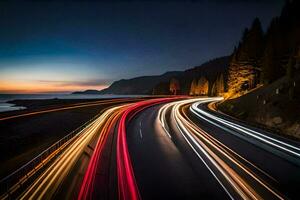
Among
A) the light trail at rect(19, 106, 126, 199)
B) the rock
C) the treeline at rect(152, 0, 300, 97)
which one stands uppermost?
the treeline at rect(152, 0, 300, 97)

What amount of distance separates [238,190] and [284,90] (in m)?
27.0

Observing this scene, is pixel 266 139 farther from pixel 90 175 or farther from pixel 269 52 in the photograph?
pixel 269 52

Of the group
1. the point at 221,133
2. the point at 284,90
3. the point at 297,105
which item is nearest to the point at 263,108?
the point at 284,90

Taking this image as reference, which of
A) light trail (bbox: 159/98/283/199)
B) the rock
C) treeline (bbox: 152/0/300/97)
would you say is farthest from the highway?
treeline (bbox: 152/0/300/97)

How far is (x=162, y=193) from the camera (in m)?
12.3

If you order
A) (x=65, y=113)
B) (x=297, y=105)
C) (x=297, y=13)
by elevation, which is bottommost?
(x=65, y=113)

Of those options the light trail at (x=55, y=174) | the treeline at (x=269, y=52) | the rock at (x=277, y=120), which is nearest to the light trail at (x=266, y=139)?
the rock at (x=277, y=120)

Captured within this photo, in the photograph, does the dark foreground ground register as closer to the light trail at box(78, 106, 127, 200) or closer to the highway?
the highway

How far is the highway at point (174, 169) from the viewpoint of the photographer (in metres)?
12.0

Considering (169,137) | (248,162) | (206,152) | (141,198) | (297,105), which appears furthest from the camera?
(297,105)

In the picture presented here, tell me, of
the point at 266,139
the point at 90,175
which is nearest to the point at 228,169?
the point at 90,175

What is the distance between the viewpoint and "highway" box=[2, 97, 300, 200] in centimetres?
1205

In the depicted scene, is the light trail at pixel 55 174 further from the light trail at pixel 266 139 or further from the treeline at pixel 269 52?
the treeline at pixel 269 52

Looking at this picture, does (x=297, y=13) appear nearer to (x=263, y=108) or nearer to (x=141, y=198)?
(x=263, y=108)
